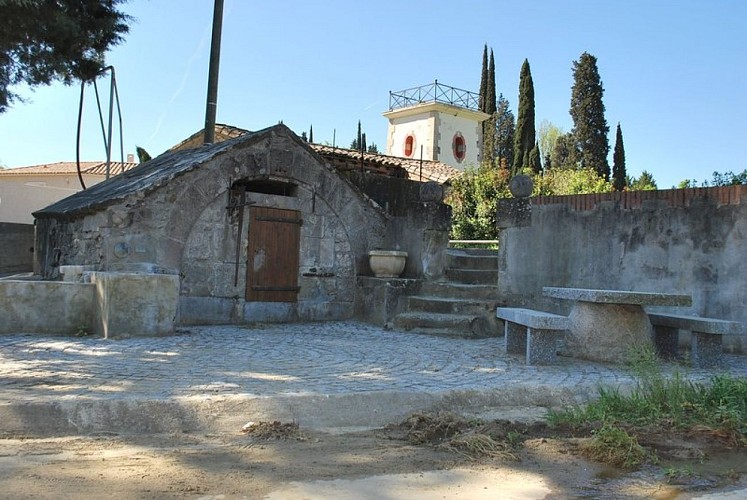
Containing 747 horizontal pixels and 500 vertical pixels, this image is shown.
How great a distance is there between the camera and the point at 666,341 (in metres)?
7.05

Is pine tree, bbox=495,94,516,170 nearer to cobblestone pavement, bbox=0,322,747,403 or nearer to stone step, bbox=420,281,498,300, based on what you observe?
stone step, bbox=420,281,498,300

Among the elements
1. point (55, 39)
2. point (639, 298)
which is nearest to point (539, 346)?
point (639, 298)

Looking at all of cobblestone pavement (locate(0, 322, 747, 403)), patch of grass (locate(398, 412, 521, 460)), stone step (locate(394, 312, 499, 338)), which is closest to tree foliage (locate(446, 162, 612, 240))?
stone step (locate(394, 312, 499, 338))

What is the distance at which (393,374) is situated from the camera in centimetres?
551

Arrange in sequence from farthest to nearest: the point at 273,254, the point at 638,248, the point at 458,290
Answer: the point at 273,254 → the point at 458,290 → the point at 638,248

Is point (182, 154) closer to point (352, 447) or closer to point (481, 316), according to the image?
point (481, 316)

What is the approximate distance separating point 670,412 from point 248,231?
670 centimetres

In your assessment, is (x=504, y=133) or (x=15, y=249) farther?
(x=504, y=133)

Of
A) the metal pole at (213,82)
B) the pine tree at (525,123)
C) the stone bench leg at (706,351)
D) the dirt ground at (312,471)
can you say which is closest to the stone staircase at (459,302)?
the stone bench leg at (706,351)

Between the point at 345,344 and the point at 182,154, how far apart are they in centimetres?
567

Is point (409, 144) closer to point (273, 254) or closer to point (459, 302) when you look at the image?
point (273, 254)

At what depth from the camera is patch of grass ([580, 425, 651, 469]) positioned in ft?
11.7

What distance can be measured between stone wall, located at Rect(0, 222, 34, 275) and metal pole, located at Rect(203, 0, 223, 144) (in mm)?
5284

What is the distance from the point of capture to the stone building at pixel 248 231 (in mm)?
8531
